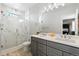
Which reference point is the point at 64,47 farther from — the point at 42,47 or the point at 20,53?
the point at 20,53

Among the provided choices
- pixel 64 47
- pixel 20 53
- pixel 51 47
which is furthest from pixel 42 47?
pixel 64 47

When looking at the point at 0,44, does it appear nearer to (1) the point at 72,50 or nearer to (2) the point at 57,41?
(2) the point at 57,41

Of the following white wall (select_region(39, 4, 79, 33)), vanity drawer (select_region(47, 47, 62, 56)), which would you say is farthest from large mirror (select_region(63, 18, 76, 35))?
vanity drawer (select_region(47, 47, 62, 56))

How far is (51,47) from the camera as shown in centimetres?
205

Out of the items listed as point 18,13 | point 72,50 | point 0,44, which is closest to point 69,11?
point 72,50

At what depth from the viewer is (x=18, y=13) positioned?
6.91 feet

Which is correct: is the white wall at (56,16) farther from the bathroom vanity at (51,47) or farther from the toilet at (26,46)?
the toilet at (26,46)

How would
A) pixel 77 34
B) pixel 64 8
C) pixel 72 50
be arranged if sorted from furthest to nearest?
pixel 64 8, pixel 77 34, pixel 72 50

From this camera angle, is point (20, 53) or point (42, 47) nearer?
point (20, 53)

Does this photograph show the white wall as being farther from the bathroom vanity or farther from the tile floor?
the tile floor

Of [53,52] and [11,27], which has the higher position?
[11,27]

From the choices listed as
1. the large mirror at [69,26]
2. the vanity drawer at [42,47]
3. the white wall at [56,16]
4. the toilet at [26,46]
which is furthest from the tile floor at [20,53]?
the large mirror at [69,26]

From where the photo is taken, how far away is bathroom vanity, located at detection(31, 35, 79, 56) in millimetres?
1651

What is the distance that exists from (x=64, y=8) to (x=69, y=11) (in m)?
0.11
